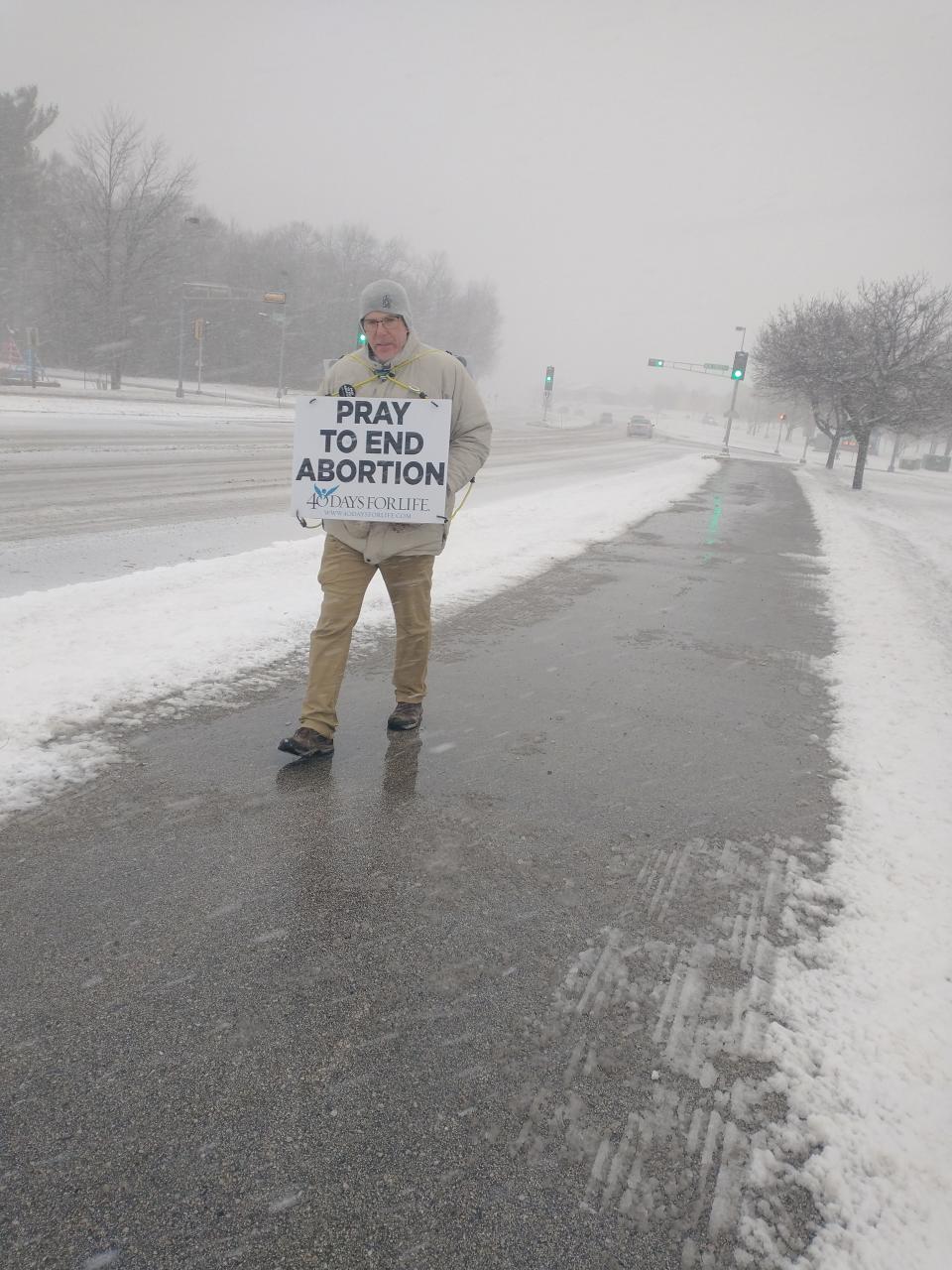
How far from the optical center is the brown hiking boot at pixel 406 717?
13.8 ft

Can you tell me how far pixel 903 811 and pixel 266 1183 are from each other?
3.10 metres

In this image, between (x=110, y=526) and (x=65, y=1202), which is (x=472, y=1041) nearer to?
(x=65, y=1202)

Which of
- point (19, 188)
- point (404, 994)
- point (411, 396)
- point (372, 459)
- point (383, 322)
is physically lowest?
point (404, 994)

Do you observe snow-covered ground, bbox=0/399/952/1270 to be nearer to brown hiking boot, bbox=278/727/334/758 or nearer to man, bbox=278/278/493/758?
brown hiking boot, bbox=278/727/334/758

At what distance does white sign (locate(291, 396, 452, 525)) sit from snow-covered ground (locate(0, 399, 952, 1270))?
1.33 meters

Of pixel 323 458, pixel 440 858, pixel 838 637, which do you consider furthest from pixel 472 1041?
pixel 838 637

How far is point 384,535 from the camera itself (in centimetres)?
386

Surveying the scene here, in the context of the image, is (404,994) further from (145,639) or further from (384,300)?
(145,639)

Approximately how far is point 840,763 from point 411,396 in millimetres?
2888

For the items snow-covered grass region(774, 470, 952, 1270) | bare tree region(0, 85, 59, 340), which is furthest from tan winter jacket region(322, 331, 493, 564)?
bare tree region(0, 85, 59, 340)

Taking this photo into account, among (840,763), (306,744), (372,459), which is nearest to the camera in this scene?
(306,744)

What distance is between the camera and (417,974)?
7.68ft

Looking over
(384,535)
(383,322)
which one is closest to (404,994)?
(384,535)

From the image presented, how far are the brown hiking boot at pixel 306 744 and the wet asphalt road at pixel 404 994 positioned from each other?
2.9 inches
